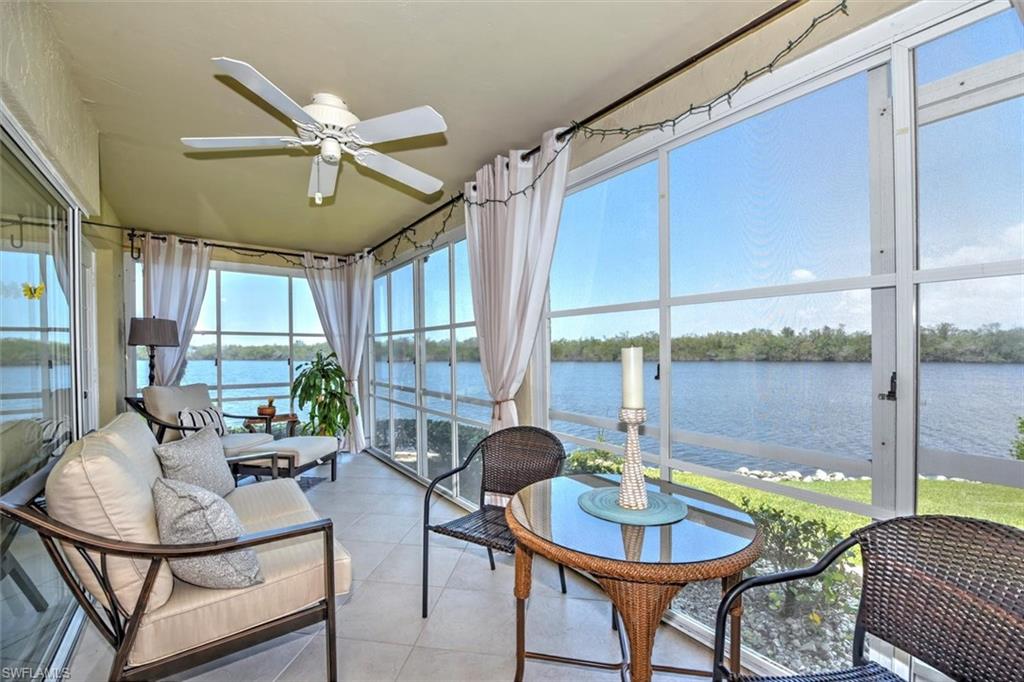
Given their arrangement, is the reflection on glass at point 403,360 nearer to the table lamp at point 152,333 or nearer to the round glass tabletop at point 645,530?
the table lamp at point 152,333

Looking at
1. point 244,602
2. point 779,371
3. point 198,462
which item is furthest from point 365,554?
point 779,371

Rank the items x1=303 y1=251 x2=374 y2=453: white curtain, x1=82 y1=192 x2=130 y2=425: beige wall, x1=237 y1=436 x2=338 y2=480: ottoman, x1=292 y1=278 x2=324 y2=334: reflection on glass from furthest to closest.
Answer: x1=292 y1=278 x2=324 y2=334: reflection on glass < x1=303 y1=251 x2=374 y2=453: white curtain < x1=82 y1=192 x2=130 y2=425: beige wall < x1=237 y1=436 x2=338 y2=480: ottoman

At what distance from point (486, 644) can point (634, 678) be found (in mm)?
905

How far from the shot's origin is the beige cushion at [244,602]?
130cm

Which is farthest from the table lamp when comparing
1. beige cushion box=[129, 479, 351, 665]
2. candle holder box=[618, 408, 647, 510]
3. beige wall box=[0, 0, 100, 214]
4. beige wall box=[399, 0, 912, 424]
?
candle holder box=[618, 408, 647, 510]

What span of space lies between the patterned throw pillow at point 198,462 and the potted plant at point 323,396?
8.60 feet

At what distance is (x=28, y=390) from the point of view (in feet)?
5.90

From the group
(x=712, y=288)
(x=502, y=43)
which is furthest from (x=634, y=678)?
(x=502, y=43)

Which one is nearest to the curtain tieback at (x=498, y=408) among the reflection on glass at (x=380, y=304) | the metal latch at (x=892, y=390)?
the metal latch at (x=892, y=390)

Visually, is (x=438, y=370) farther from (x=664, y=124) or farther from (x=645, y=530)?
(x=645, y=530)

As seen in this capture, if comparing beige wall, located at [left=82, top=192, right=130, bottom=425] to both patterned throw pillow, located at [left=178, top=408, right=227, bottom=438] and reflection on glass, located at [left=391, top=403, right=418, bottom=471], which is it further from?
reflection on glass, located at [left=391, top=403, right=418, bottom=471]

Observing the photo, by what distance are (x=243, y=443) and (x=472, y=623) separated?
290 centimetres

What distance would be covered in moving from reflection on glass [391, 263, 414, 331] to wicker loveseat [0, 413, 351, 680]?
3188 mm

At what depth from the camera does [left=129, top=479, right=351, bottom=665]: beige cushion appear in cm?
130
